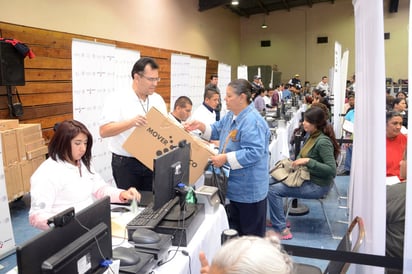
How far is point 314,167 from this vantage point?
10.4ft

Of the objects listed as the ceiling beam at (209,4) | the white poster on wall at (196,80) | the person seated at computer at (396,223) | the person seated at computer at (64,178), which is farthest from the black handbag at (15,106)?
the ceiling beam at (209,4)

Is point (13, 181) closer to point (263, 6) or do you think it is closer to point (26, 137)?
point (26, 137)

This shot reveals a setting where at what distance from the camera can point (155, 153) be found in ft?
7.97

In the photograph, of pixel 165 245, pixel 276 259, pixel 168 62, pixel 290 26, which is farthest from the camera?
pixel 290 26

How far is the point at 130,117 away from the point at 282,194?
1.65m

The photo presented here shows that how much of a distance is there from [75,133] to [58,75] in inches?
154

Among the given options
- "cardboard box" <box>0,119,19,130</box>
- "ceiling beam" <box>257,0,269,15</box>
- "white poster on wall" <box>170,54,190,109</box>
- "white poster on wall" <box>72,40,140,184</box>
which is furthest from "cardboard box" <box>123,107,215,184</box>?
"ceiling beam" <box>257,0,269,15</box>

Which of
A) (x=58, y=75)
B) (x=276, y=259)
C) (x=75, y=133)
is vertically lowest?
(x=276, y=259)

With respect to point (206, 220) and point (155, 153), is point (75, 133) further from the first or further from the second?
point (206, 220)

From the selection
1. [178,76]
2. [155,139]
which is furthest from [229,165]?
[178,76]

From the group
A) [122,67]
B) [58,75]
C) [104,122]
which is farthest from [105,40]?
[104,122]

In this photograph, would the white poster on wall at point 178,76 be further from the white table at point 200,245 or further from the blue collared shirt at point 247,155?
the white table at point 200,245

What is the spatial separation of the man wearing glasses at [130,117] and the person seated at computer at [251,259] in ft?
5.12

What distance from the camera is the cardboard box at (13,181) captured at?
3.98m
